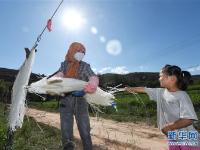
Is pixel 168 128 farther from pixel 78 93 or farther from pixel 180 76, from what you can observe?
pixel 78 93

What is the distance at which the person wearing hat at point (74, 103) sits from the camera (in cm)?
525

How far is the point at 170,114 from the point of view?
4266 mm

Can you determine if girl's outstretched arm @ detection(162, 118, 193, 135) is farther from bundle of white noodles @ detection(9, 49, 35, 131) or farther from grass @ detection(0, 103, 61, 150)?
grass @ detection(0, 103, 61, 150)

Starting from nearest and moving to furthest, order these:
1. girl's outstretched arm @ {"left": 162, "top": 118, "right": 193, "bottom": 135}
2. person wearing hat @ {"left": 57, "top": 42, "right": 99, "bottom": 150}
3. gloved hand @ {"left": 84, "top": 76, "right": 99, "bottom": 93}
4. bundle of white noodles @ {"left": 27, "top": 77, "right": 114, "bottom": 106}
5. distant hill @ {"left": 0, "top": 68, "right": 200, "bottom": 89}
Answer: girl's outstretched arm @ {"left": 162, "top": 118, "right": 193, "bottom": 135} → bundle of white noodles @ {"left": 27, "top": 77, "right": 114, "bottom": 106} → gloved hand @ {"left": 84, "top": 76, "right": 99, "bottom": 93} → person wearing hat @ {"left": 57, "top": 42, "right": 99, "bottom": 150} → distant hill @ {"left": 0, "top": 68, "right": 200, "bottom": 89}

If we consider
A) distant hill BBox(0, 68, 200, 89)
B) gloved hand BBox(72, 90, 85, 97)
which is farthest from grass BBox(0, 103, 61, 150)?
gloved hand BBox(72, 90, 85, 97)

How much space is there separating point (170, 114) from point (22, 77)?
1808 mm

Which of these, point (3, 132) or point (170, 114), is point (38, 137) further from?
point (170, 114)

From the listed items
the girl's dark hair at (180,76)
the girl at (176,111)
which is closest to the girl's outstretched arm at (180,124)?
the girl at (176,111)

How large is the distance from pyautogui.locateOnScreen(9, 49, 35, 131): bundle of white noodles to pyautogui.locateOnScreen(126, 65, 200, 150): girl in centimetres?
A: 163

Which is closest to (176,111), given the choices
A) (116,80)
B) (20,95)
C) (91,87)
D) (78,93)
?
(91,87)

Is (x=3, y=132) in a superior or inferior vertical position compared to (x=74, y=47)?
inferior

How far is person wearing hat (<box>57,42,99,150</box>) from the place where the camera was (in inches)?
207

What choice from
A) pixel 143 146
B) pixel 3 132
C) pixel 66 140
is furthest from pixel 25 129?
pixel 66 140

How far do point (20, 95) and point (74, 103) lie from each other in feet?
4.03
